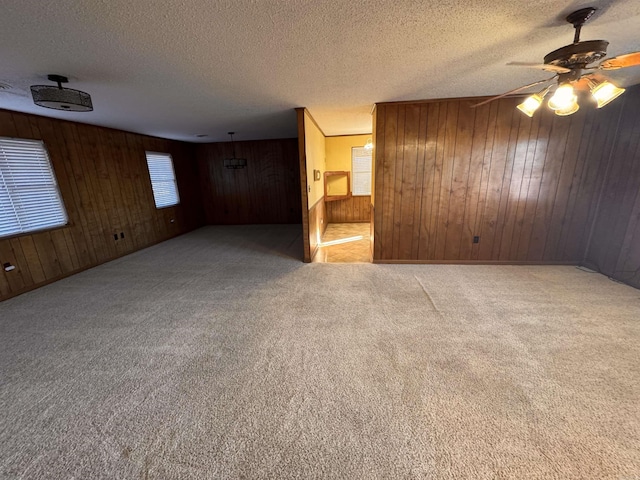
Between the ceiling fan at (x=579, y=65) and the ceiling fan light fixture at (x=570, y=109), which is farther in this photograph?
the ceiling fan light fixture at (x=570, y=109)

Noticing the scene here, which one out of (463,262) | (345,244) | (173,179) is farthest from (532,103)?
(173,179)

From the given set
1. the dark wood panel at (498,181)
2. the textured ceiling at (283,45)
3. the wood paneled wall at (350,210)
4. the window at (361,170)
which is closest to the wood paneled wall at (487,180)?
the dark wood panel at (498,181)

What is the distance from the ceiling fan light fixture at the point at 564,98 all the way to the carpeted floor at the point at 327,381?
5.89 ft

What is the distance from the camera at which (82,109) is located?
2.29 meters

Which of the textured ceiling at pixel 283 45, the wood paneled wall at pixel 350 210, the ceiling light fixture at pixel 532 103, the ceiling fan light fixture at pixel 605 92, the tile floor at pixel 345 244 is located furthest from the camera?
the wood paneled wall at pixel 350 210

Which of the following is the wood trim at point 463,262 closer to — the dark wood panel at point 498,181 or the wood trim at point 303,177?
the dark wood panel at point 498,181

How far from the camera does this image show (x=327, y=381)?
174 centimetres

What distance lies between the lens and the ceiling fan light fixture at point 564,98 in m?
1.65

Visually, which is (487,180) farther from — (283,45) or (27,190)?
(27,190)

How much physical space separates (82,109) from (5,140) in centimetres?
209

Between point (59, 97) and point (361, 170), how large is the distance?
566 centimetres

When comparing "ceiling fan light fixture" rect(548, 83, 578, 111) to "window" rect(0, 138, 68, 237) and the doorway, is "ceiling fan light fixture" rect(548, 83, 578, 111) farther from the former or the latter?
"window" rect(0, 138, 68, 237)

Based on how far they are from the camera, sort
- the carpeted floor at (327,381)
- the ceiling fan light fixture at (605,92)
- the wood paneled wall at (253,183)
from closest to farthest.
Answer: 1. the carpeted floor at (327,381)
2. the ceiling fan light fixture at (605,92)
3. the wood paneled wall at (253,183)

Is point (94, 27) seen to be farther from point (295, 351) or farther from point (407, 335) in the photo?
point (407, 335)
